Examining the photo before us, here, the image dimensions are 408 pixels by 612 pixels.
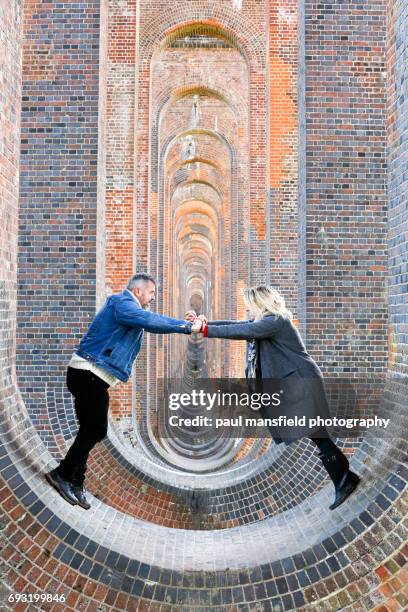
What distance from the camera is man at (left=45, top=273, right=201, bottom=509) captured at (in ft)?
11.7

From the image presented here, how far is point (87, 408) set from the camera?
369 centimetres

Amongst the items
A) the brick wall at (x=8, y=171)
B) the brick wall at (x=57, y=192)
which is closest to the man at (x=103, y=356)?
the brick wall at (x=8, y=171)

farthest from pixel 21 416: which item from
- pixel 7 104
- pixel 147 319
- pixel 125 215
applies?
pixel 125 215

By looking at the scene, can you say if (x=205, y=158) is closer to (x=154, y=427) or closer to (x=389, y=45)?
(x=154, y=427)

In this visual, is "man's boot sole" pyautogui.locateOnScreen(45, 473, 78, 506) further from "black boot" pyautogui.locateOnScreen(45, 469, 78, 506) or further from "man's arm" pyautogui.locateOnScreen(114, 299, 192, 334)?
"man's arm" pyautogui.locateOnScreen(114, 299, 192, 334)

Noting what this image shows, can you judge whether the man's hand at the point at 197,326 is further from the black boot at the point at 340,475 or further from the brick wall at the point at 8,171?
the brick wall at the point at 8,171

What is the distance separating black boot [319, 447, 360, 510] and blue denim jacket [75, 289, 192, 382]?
1241mm

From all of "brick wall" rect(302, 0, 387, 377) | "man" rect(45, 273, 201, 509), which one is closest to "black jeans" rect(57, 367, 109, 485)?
"man" rect(45, 273, 201, 509)

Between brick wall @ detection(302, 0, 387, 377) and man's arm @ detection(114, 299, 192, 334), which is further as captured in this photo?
brick wall @ detection(302, 0, 387, 377)

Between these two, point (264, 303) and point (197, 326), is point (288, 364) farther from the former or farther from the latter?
point (197, 326)

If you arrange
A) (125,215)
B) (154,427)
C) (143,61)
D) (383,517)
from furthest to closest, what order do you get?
(154,427) → (143,61) → (125,215) → (383,517)

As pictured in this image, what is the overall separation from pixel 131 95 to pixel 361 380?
680 centimetres

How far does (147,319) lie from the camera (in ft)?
11.6

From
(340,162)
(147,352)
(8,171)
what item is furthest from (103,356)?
(147,352)
